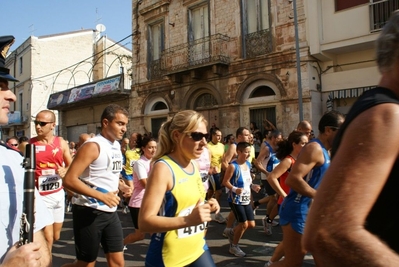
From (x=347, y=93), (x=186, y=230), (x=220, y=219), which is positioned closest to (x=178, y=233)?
(x=186, y=230)

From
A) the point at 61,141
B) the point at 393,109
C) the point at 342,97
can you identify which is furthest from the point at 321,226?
the point at 342,97

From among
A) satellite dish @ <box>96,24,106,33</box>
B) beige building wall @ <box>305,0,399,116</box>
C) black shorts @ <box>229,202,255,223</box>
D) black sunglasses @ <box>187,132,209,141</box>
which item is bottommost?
black shorts @ <box>229,202,255,223</box>

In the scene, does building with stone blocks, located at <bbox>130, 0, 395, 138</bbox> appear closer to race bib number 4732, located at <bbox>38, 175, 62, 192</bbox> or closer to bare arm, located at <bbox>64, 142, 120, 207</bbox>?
race bib number 4732, located at <bbox>38, 175, 62, 192</bbox>

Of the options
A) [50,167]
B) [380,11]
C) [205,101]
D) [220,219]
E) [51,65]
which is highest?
[51,65]

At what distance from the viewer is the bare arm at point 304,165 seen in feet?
11.8

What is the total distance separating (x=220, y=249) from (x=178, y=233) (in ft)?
11.3

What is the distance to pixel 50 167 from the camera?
5191mm

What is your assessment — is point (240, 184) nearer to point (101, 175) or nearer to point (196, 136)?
point (101, 175)

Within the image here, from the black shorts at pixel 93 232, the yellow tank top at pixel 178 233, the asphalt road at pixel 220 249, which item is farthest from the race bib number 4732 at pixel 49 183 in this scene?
the yellow tank top at pixel 178 233

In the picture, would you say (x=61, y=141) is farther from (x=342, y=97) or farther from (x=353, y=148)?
(x=342, y=97)

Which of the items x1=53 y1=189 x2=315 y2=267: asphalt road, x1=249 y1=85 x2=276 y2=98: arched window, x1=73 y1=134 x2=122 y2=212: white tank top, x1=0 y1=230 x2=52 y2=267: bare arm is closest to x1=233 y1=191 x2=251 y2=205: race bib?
x1=53 y1=189 x2=315 y2=267: asphalt road

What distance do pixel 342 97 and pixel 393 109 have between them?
1317cm

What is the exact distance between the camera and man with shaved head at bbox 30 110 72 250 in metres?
5.02

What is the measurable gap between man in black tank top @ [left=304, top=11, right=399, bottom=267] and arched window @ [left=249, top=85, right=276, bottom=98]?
1393 cm
